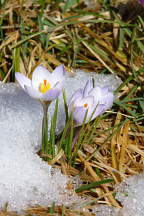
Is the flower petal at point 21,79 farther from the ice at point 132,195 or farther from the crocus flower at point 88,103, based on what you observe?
the ice at point 132,195

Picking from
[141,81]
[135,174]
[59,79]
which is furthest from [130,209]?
[141,81]

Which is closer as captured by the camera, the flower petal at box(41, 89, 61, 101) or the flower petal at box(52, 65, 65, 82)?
the flower petal at box(41, 89, 61, 101)

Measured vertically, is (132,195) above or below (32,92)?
below

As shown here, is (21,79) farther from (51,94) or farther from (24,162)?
(24,162)

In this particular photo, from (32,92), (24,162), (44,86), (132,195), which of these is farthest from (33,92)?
(132,195)

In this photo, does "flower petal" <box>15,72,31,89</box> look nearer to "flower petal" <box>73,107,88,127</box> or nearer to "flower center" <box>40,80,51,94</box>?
"flower center" <box>40,80,51,94</box>

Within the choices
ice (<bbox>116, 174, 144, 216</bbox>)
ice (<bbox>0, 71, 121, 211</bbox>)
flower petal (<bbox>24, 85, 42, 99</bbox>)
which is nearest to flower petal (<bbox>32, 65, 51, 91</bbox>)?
flower petal (<bbox>24, 85, 42, 99</bbox>)

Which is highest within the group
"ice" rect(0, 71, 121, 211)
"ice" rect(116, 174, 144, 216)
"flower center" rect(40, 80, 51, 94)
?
"flower center" rect(40, 80, 51, 94)
